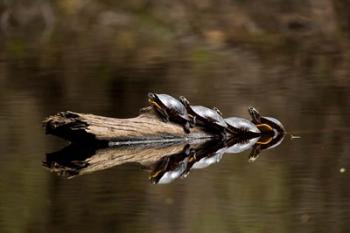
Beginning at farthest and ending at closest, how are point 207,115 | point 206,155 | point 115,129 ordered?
point 207,115 → point 115,129 → point 206,155

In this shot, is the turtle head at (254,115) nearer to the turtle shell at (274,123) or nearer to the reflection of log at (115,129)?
the turtle shell at (274,123)

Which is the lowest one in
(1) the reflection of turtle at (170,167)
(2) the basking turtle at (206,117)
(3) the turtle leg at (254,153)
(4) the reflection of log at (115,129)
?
(1) the reflection of turtle at (170,167)

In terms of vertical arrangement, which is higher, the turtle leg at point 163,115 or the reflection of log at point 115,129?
the turtle leg at point 163,115

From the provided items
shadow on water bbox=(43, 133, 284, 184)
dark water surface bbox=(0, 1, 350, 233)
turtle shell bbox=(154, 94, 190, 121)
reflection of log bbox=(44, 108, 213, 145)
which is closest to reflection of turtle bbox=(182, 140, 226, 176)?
shadow on water bbox=(43, 133, 284, 184)

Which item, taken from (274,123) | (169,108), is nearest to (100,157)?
(169,108)

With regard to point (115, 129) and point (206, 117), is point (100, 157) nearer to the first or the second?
point (115, 129)

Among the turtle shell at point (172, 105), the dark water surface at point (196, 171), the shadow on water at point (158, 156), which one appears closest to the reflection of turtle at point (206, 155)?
the shadow on water at point (158, 156)

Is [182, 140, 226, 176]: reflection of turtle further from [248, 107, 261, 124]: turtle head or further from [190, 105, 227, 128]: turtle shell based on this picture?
[248, 107, 261, 124]: turtle head
